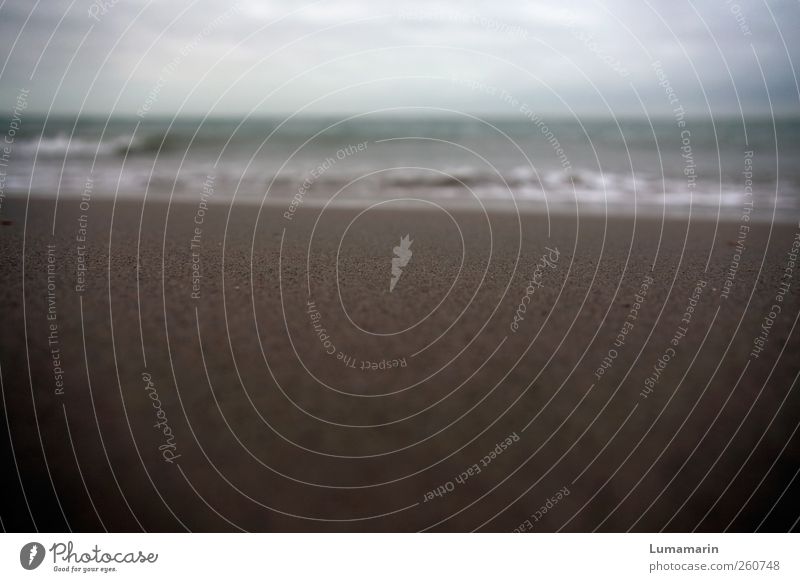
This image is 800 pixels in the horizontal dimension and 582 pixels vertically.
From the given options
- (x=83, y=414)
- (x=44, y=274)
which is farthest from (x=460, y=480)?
(x=44, y=274)

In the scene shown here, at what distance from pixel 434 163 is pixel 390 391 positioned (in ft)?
13.0

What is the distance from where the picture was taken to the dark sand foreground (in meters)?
2.22

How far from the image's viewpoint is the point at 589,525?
225cm

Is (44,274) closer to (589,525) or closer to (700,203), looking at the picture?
(589,525)

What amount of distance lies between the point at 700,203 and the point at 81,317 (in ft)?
14.3
